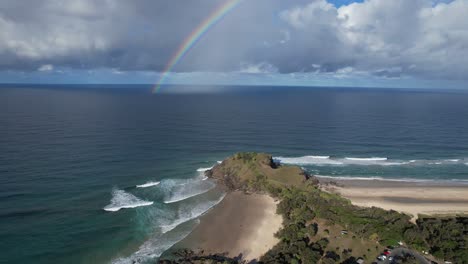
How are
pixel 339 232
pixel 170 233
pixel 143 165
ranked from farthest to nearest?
pixel 143 165, pixel 170 233, pixel 339 232

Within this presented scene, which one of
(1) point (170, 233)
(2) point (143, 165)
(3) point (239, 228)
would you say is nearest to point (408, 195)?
(3) point (239, 228)

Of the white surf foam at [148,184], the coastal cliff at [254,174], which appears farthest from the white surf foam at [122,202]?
the coastal cliff at [254,174]

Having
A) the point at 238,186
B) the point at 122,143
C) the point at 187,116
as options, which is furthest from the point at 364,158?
the point at 187,116

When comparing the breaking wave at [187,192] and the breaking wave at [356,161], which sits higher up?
the breaking wave at [356,161]

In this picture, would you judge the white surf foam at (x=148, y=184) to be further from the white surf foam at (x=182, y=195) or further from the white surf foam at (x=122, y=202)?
the white surf foam at (x=182, y=195)

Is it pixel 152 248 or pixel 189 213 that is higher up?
pixel 189 213

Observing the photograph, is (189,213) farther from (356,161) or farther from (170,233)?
(356,161)

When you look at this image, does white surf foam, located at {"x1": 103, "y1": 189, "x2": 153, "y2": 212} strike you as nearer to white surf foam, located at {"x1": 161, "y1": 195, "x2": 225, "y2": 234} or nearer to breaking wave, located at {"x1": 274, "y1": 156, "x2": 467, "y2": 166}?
white surf foam, located at {"x1": 161, "y1": 195, "x2": 225, "y2": 234}
